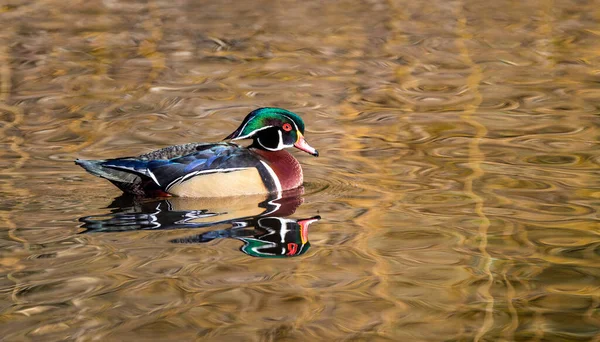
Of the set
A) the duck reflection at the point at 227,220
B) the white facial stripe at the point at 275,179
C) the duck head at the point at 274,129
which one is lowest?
the duck reflection at the point at 227,220

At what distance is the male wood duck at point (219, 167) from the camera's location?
781 cm

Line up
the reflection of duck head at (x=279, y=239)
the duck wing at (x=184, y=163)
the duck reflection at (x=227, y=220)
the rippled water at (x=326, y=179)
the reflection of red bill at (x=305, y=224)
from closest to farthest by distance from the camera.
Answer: the rippled water at (x=326, y=179) → the reflection of duck head at (x=279, y=239) → the duck reflection at (x=227, y=220) → the reflection of red bill at (x=305, y=224) → the duck wing at (x=184, y=163)

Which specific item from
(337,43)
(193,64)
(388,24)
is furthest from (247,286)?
(388,24)

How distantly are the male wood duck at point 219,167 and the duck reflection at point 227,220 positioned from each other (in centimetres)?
10

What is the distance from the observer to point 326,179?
834 cm

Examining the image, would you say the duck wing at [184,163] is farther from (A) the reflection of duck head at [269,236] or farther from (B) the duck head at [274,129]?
(A) the reflection of duck head at [269,236]

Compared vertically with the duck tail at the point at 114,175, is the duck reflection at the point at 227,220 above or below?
below

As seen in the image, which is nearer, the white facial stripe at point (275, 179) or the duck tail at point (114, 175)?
the duck tail at point (114, 175)

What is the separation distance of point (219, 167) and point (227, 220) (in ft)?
2.61

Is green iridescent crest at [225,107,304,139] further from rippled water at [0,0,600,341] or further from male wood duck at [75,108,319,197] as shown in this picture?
rippled water at [0,0,600,341]

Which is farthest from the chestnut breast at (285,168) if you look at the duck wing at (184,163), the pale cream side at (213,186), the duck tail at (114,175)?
the duck tail at (114,175)

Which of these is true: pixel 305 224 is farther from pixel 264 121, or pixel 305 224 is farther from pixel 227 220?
pixel 264 121

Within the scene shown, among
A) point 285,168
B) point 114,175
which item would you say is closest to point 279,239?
point 285,168

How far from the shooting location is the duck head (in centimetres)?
819
